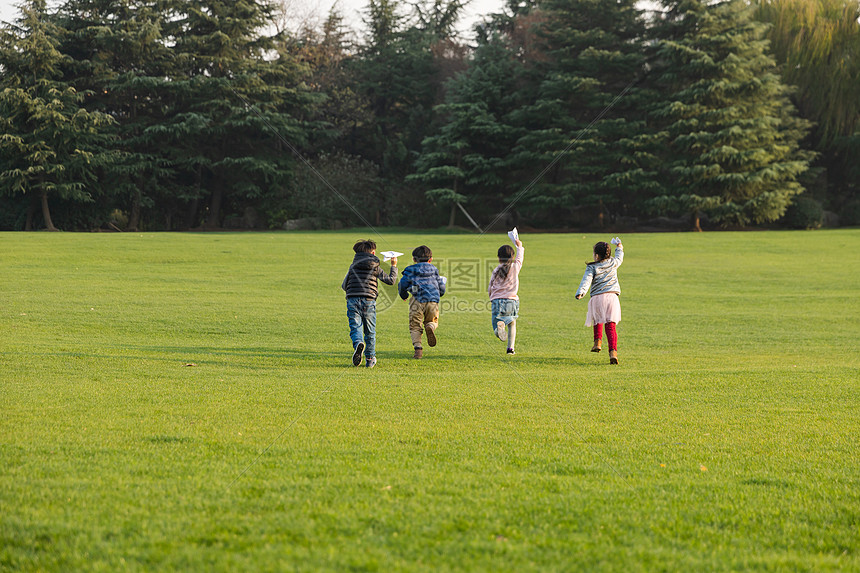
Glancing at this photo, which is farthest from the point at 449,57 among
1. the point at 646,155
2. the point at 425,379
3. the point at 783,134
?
the point at 425,379

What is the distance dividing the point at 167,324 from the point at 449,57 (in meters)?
38.7

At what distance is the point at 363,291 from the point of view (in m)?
9.25

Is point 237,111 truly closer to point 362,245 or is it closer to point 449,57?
point 449,57

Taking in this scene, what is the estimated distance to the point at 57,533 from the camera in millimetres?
3506

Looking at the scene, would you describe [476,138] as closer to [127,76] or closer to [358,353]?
[127,76]

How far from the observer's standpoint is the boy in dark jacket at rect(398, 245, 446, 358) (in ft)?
33.1

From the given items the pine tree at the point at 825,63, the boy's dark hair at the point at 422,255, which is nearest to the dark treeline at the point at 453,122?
the pine tree at the point at 825,63

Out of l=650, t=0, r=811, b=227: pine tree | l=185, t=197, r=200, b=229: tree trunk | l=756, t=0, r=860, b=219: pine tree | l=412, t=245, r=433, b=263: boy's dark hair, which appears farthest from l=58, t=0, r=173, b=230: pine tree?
l=756, t=0, r=860, b=219: pine tree

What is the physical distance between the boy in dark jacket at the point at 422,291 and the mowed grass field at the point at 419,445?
1.65 ft

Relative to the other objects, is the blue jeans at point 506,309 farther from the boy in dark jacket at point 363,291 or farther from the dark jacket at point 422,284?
the boy in dark jacket at point 363,291

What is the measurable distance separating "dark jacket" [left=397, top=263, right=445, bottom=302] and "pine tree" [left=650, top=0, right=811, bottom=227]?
2809cm

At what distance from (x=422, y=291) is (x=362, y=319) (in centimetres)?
111

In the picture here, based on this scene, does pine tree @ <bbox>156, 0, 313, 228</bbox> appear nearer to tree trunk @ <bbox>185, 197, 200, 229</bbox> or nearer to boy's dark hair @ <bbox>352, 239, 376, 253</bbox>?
tree trunk @ <bbox>185, 197, 200, 229</bbox>

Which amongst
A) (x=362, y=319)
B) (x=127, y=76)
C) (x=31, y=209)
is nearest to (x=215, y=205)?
(x=127, y=76)
